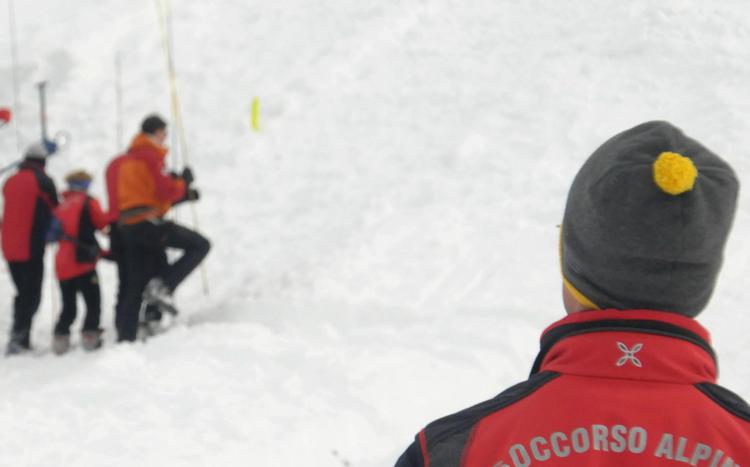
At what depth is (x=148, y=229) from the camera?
613 cm

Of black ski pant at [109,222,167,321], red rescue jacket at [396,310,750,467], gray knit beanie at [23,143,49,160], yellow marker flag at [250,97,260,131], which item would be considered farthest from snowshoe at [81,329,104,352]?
red rescue jacket at [396,310,750,467]

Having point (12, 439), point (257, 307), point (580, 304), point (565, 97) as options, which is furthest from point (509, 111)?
point (580, 304)

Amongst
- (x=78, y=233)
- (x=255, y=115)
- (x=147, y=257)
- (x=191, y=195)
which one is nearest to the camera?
(x=147, y=257)

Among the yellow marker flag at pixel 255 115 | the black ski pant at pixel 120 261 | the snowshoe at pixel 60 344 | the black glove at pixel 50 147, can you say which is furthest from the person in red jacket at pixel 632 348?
the yellow marker flag at pixel 255 115

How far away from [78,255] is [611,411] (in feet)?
19.9

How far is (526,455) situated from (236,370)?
13.3 feet

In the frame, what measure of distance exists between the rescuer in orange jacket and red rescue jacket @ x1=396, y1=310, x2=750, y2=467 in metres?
5.13

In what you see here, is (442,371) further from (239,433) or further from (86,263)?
(86,263)

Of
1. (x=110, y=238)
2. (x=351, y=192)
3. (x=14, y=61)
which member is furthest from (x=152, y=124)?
(x=14, y=61)

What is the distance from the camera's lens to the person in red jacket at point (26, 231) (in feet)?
22.4

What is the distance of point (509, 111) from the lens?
781 cm

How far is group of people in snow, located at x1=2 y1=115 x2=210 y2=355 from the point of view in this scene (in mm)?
6137

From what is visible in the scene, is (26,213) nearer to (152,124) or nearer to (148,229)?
(148,229)

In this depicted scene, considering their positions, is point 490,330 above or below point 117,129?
below
